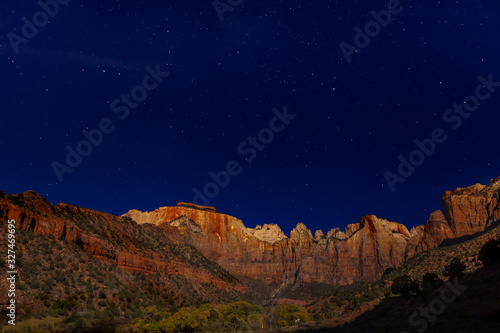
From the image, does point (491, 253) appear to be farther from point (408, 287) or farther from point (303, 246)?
point (303, 246)

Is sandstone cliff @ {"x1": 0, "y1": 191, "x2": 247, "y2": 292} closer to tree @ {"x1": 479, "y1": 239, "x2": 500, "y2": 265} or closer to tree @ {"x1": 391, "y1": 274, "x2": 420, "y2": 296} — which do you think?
tree @ {"x1": 391, "y1": 274, "x2": 420, "y2": 296}

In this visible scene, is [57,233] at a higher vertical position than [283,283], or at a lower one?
higher

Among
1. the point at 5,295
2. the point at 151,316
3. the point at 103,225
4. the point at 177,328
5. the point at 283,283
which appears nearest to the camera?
the point at 5,295

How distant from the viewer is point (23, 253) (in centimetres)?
3784

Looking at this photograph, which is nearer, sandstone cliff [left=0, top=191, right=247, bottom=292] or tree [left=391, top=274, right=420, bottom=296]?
tree [left=391, top=274, right=420, bottom=296]

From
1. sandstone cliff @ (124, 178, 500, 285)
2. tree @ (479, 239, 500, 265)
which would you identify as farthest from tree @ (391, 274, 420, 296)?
sandstone cliff @ (124, 178, 500, 285)

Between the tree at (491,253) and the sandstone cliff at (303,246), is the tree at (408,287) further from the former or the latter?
the sandstone cliff at (303,246)

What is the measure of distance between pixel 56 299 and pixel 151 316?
40.2 feet

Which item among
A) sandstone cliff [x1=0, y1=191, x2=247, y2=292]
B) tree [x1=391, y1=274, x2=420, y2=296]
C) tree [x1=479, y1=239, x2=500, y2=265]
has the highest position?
sandstone cliff [x1=0, y1=191, x2=247, y2=292]

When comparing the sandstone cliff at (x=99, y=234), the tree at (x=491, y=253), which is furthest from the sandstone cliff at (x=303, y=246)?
the tree at (x=491, y=253)

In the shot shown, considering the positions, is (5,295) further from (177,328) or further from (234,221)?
(234,221)

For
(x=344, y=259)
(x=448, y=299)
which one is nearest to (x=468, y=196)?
(x=344, y=259)

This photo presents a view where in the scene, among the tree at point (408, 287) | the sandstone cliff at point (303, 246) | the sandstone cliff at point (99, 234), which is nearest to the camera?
the tree at point (408, 287)

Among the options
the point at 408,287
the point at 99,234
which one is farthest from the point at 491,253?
the point at 99,234
